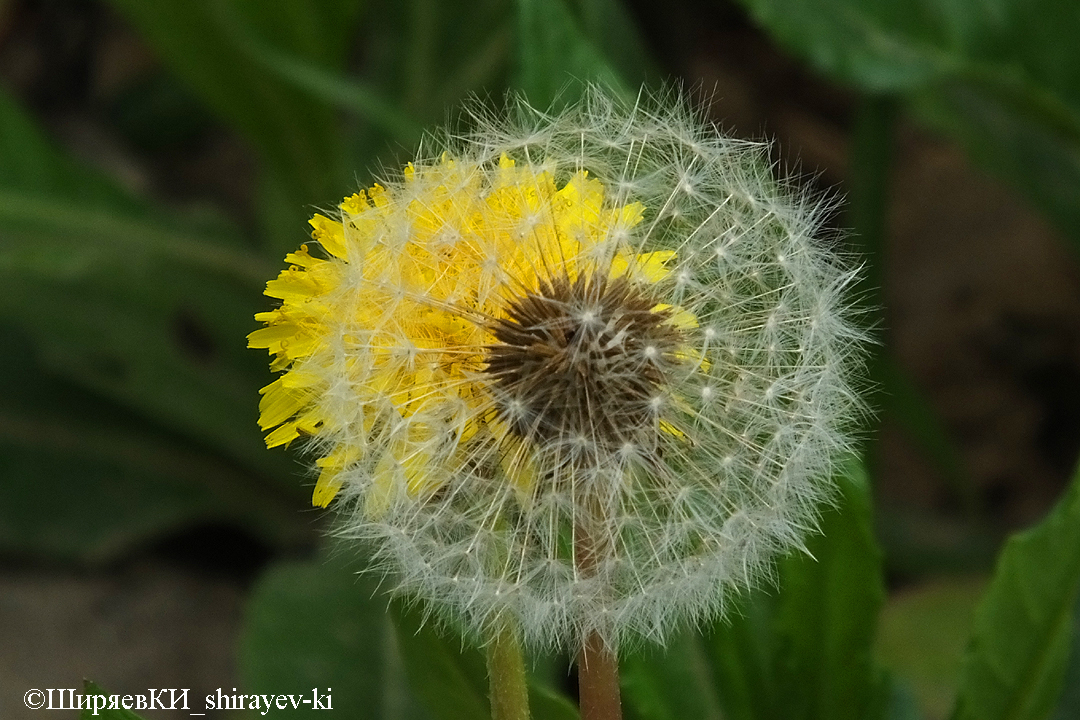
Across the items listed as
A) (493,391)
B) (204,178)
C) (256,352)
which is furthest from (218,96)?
(493,391)

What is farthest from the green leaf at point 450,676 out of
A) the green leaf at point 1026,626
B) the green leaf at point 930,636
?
the green leaf at point 930,636

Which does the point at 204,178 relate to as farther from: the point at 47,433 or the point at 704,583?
the point at 704,583

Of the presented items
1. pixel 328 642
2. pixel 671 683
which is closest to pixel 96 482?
pixel 328 642

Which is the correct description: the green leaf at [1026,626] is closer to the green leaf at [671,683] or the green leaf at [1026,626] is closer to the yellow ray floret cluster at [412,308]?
the green leaf at [671,683]

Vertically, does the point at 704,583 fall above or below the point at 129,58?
below

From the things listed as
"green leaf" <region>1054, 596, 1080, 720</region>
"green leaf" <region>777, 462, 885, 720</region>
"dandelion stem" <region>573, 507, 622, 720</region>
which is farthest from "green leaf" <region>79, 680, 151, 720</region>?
"green leaf" <region>1054, 596, 1080, 720</region>

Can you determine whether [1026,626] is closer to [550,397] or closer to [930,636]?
[550,397]
